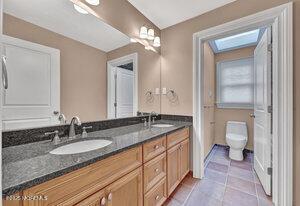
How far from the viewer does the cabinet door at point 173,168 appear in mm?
1606

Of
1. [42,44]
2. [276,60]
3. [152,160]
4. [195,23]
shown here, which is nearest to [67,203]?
[152,160]

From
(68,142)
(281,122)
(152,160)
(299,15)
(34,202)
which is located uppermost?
(299,15)

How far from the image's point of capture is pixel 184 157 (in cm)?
200

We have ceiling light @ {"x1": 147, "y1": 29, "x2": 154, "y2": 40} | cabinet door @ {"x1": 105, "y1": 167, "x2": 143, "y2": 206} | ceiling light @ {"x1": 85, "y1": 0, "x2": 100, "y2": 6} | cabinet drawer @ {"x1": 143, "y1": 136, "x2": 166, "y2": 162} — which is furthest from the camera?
ceiling light @ {"x1": 147, "y1": 29, "x2": 154, "y2": 40}

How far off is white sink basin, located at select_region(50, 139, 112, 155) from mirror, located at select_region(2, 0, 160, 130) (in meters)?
0.28

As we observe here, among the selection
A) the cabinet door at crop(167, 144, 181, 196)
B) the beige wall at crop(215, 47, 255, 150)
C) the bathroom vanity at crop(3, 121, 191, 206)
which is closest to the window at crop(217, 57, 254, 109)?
the beige wall at crop(215, 47, 255, 150)

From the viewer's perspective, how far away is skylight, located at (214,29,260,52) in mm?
2645

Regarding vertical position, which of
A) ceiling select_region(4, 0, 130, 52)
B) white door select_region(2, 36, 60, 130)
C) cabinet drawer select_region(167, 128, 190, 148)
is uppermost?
ceiling select_region(4, 0, 130, 52)

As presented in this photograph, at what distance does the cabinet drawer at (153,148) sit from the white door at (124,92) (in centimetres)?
64

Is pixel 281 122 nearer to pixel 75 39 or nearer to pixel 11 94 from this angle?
pixel 75 39

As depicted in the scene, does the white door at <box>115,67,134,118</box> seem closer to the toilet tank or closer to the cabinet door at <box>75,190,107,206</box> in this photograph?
the cabinet door at <box>75,190,107,206</box>

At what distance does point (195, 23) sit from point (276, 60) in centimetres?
115

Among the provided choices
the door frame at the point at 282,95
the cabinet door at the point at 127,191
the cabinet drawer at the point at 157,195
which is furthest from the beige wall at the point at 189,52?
the cabinet door at the point at 127,191

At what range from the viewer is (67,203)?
27.8 inches
